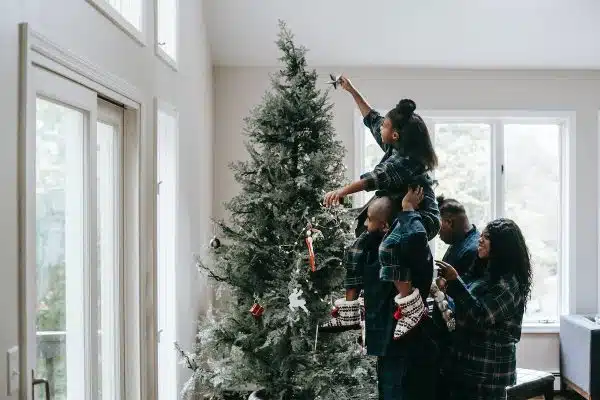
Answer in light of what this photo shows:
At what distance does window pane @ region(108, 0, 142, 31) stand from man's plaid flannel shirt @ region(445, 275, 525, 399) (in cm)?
165

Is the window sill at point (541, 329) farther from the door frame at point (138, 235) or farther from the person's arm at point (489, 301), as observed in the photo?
the door frame at point (138, 235)

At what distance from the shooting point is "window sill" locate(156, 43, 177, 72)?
3175 mm

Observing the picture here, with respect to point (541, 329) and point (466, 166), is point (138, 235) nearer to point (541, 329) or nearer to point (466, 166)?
point (466, 166)

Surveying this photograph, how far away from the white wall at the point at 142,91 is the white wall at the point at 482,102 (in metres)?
0.17

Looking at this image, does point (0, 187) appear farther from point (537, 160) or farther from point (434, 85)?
point (537, 160)

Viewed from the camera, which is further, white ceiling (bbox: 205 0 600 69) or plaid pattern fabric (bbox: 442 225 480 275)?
white ceiling (bbox: 205 0 600 69)

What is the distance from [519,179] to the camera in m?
5.23

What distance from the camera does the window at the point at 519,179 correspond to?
517cm

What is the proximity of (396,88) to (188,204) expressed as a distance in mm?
1908

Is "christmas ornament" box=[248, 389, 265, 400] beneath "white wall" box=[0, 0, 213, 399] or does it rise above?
beneath

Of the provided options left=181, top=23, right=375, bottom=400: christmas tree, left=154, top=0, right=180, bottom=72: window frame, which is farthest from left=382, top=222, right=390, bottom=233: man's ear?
left=154, top=0, right=180, bottom=72: window frame

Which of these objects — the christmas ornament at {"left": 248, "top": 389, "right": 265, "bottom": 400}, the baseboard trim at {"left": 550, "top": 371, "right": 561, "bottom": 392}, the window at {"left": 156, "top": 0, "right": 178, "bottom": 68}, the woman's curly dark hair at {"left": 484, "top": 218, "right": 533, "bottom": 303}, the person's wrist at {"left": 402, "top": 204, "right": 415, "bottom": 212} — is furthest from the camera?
the baseboard trim at {"left": 550, "top": 371, "right": 561, "bottom": 392}

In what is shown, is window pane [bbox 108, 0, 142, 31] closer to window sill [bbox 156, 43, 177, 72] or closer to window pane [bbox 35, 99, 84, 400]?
window sill [bbox 156, 43, 177, 72]

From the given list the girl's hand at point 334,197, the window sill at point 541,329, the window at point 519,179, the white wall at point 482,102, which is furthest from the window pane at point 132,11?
the window sill at point 541,329
